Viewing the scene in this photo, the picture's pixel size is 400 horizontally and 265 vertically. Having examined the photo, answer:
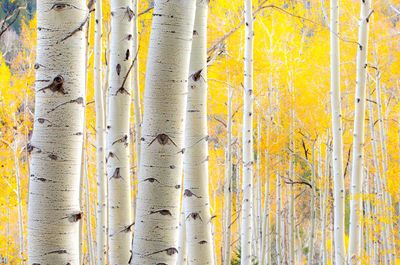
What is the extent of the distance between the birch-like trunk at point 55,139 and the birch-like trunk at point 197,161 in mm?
995

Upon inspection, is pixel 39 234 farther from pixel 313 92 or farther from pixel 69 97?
pixel 313 92

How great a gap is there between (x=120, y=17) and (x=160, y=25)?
1.48 m

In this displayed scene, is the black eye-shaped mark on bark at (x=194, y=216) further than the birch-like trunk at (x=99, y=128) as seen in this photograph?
No

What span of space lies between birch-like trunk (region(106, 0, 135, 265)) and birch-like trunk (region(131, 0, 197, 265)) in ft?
4.26

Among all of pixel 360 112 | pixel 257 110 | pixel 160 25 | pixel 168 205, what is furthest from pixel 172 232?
pixel 257 110

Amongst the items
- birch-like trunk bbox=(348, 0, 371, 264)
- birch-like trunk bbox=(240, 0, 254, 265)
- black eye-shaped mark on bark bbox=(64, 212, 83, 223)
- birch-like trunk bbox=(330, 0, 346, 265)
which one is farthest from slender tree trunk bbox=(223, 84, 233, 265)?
black eye-shaped mark on bark bbox=(64, 212, 83, 223)

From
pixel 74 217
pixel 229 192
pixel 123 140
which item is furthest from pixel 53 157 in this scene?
pixel 229 192

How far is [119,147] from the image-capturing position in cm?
299

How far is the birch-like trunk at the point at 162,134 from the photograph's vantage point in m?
1.53

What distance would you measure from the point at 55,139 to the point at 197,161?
1.09 m

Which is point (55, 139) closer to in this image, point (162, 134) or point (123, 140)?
point (162, 134)

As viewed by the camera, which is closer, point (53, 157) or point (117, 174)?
point (53, 157)

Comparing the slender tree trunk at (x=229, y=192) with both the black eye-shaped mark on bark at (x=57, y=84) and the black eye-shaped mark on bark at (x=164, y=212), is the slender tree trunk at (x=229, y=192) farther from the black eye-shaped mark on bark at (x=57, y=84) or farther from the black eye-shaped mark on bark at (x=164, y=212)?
the black eye-shaped mark on bark at (x=57, y=84)

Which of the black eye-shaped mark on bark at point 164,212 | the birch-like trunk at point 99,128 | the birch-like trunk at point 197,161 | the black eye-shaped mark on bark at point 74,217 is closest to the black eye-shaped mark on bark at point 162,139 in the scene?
the black eye-shaped mark on bark at point 164,212
